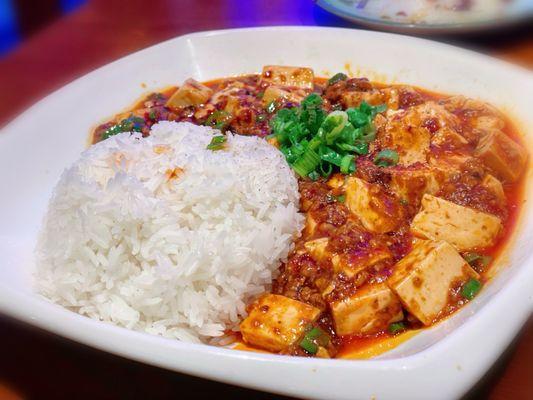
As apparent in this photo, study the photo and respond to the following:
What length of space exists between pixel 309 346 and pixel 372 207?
33.0 inches

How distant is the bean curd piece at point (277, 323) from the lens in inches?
90.5

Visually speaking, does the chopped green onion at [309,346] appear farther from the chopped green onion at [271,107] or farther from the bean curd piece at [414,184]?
the chopped green onion at [271,107]

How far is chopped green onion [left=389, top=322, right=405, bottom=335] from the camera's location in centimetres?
232

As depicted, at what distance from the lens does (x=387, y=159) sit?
3.09 metres

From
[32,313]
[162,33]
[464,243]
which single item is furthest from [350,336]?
[162,33]

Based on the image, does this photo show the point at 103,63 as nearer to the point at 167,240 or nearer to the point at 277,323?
the point at 167,240

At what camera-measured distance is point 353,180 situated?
284 cm

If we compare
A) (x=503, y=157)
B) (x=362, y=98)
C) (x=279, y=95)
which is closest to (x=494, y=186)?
(x=503, y=157)

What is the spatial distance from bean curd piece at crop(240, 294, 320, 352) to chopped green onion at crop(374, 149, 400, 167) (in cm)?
109

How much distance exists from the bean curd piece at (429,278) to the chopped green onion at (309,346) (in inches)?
17.0

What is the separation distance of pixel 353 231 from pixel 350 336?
55cm

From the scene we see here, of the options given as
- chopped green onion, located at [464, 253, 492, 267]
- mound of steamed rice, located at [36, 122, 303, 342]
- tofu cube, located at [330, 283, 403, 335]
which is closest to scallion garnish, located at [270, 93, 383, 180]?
mound of steamed rice, located at [36, 122, 303, 342]

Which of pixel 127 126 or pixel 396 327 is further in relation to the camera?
pixel 127 126

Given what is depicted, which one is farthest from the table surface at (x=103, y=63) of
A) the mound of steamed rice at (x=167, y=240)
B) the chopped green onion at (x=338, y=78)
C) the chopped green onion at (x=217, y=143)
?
the chopped green onion at (x=217, y=143)
